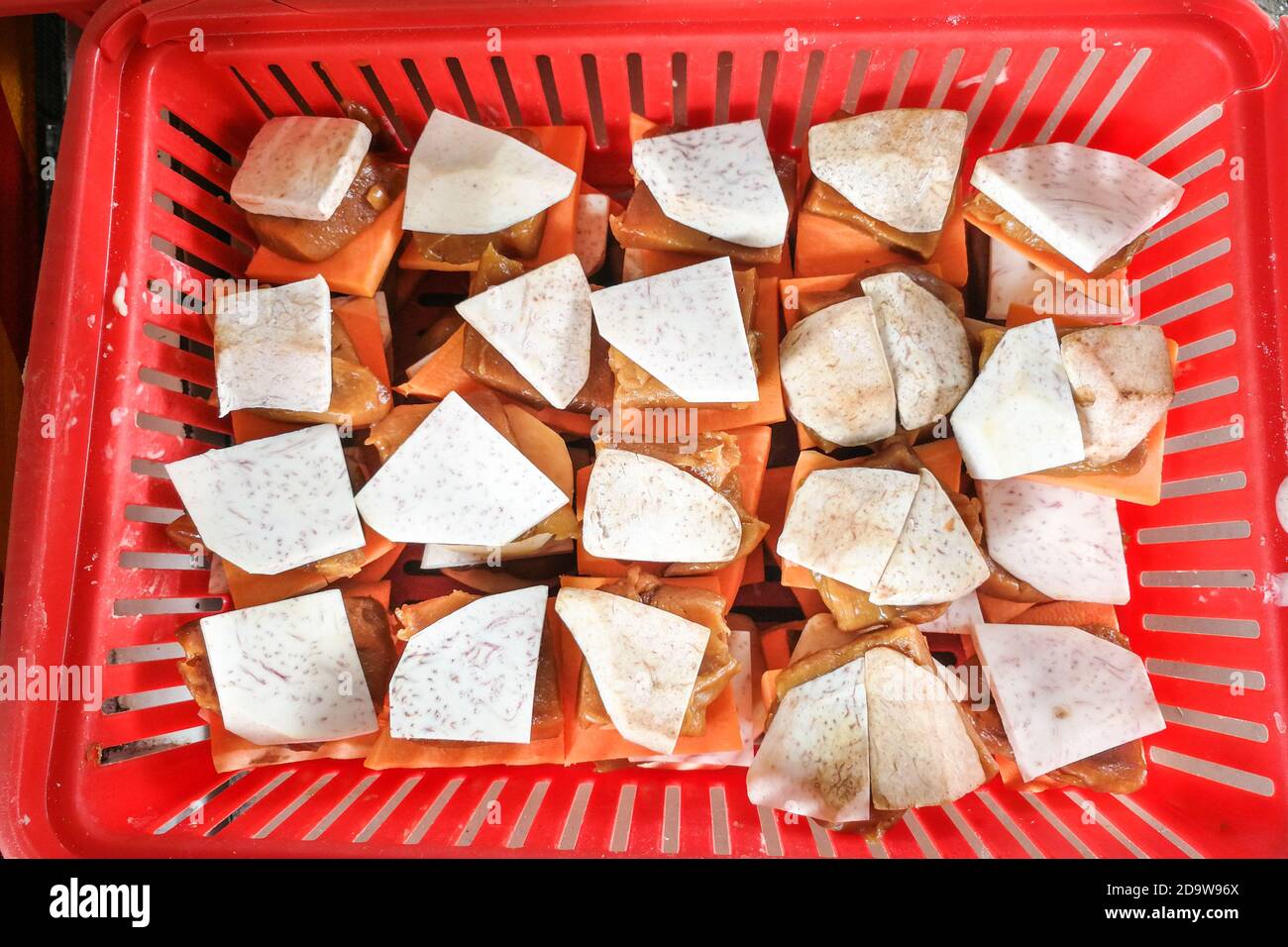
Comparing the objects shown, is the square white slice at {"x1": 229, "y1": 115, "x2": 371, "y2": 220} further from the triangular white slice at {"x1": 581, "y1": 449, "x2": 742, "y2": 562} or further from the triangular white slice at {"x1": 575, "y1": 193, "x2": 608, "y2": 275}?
the triangular white slice at {"x1": 581, "y1": 449, "x2": 742, "y2": 562}

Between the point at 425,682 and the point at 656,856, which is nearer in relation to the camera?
the point at 656,856

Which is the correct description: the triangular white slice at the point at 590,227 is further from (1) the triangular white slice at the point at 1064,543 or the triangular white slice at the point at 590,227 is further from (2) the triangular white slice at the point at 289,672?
(1) the triangular white slice at the point at 1064,543

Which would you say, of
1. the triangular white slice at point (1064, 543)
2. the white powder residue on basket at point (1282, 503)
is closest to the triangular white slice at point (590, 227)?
the triangular white slice at point (1064, 543)

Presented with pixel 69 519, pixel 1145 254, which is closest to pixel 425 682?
pixel 69 519

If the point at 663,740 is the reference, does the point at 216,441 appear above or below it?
above

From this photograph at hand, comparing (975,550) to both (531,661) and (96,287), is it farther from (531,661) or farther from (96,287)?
(96,287)

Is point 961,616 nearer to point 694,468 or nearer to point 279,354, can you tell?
point 694,468

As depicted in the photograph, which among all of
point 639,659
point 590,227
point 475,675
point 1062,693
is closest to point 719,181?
point 590,227
